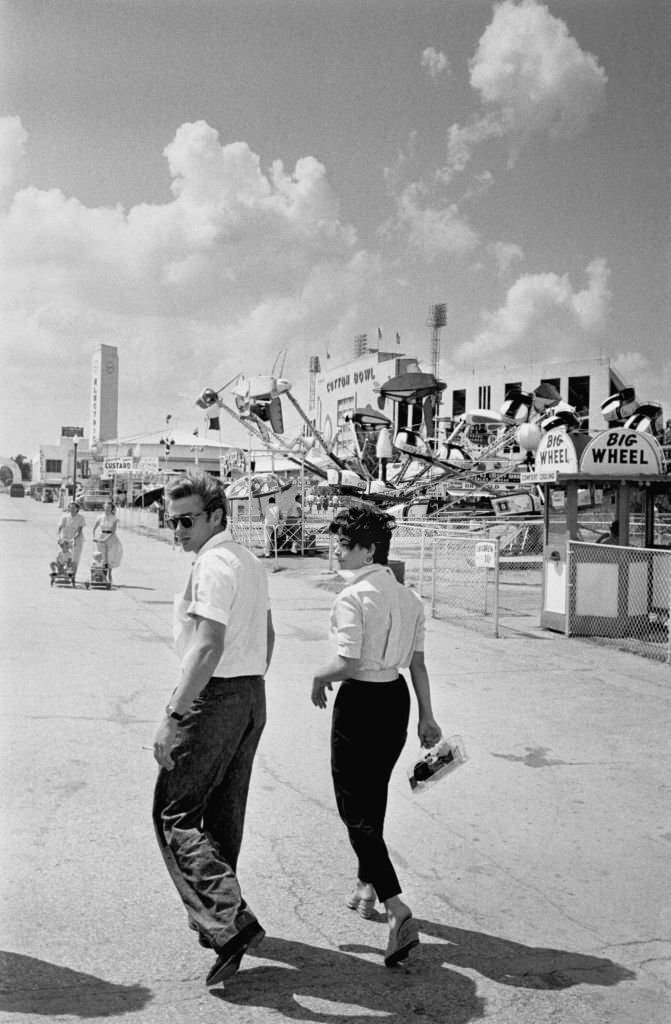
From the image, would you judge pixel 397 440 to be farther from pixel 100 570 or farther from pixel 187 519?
pixel 187 519

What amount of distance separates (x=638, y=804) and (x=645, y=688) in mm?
3829

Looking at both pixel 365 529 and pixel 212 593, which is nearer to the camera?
pixel 212 593

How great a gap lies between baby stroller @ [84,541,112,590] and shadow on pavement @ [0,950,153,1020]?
13.8 metres

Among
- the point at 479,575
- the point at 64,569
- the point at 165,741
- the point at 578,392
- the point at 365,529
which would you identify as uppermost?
the point at 578,392

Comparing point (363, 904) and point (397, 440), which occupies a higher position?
point (397, 440)

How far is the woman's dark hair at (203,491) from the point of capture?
3.73 meters

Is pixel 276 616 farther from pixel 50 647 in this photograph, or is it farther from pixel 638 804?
pixel 638 804

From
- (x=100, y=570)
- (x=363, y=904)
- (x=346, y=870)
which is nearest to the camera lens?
(x=363, y=904)

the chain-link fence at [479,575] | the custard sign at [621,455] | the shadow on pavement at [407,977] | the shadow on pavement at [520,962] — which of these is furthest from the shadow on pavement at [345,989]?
the custard sign at [621,455]

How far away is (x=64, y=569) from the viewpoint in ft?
57.1

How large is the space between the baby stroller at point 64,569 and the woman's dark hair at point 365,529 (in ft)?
45.9

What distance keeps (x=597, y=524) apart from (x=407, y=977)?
34.9 ft

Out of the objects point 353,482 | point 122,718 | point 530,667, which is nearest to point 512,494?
point 353,482

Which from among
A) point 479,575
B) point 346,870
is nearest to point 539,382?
point 479,575
